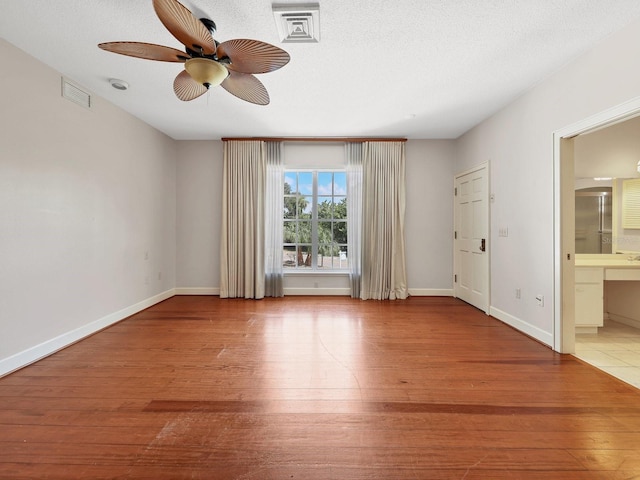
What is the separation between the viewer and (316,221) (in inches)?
215

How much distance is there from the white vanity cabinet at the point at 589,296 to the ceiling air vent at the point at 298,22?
3.63 metres

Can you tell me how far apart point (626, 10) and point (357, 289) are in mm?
4194

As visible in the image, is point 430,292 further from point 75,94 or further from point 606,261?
point 75,94

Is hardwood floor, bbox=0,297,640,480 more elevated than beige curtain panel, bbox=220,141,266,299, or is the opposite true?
beige curtain panel, bbox=220,141,266,299

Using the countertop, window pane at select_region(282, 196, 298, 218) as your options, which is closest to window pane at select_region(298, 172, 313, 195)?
window pane at select_region(282, 196, 298, 218)

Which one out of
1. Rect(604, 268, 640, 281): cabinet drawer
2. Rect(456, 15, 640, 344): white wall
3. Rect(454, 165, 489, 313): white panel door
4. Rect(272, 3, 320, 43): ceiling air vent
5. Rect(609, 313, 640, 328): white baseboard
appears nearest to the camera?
Rect(272, 3, 320, 43): ceiling air vent

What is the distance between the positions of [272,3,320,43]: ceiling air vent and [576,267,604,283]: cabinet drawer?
11.9 feet

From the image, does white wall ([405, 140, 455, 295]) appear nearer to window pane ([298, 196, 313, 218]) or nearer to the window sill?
the window sill

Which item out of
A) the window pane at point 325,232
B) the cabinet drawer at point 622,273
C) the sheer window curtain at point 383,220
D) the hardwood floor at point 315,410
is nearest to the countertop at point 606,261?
the cabinet drawer at point 622,273

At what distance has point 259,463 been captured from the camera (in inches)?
59.8

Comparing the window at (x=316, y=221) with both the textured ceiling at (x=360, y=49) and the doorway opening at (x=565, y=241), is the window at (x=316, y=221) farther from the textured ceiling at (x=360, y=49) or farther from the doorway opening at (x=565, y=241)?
the doorway opening at (x=565, y=241)

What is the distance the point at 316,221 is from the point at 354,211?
727 mm

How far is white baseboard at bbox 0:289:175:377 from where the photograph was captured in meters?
2.49

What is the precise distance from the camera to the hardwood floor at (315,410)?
1513 mm
